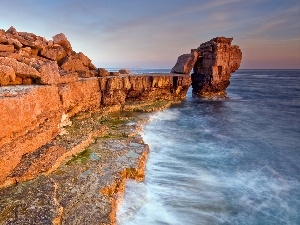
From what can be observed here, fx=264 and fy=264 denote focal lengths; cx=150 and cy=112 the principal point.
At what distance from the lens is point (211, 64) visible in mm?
35344

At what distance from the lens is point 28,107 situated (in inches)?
398

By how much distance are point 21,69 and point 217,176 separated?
34.2 feet

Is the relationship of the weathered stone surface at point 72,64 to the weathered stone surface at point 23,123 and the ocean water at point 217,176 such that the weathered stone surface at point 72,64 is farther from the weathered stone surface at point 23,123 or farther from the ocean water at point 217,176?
the weathered stone surface at point 23,123

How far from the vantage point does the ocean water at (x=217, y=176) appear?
855 cm

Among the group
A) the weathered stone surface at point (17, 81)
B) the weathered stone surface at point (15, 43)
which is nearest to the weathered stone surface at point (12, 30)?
the weathered stone surface at point (15, 43)

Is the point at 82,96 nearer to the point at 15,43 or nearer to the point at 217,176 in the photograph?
the point at 15,43

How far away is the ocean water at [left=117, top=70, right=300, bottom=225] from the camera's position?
8547 millimetres

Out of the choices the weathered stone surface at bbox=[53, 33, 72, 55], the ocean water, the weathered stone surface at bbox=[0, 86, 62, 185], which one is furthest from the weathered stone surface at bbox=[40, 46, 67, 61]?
the ocean water

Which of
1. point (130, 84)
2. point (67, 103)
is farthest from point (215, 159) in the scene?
point (130, 84)

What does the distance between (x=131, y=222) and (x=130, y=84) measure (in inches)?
807

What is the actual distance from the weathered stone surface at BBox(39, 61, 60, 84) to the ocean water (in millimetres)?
6207

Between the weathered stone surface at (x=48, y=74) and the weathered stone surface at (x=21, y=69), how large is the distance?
11.7 inches

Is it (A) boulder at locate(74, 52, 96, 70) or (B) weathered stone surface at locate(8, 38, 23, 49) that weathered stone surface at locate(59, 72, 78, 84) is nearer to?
(B) weathered stone surface at locate(8, 38, 23, 49)

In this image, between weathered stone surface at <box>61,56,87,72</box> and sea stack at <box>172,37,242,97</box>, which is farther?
sea stack at <box>172,37,242,97</box>
